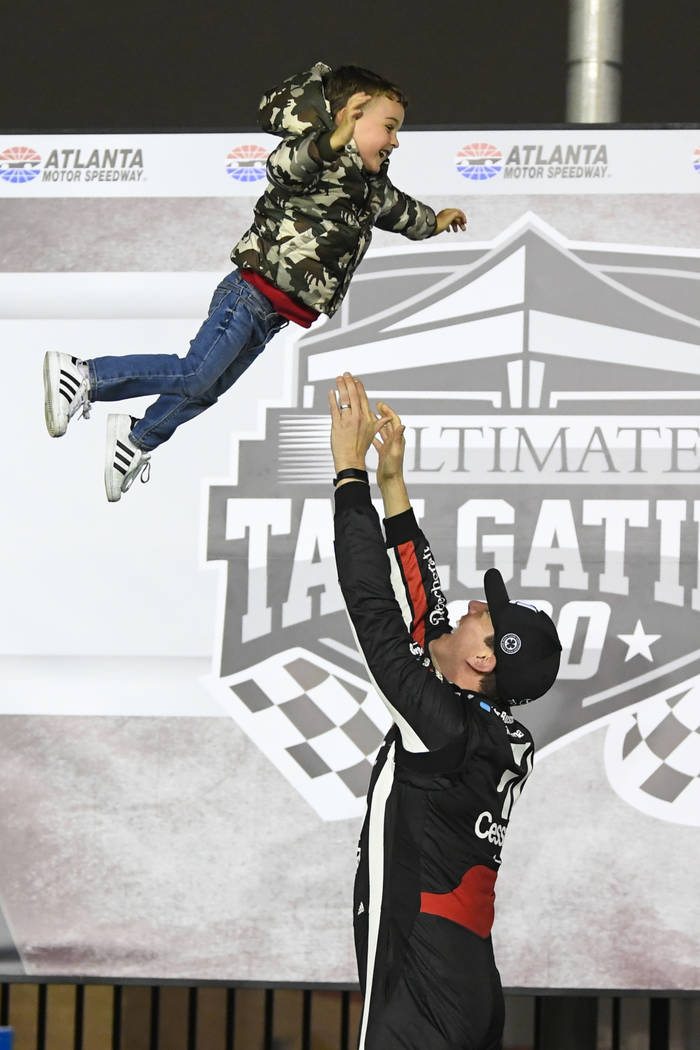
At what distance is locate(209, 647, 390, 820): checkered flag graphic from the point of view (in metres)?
A: 3.48

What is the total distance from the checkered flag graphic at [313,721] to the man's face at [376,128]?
4.86 ft

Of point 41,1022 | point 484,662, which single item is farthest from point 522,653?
point 41,1022

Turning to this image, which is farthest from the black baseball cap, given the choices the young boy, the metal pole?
the metal pole

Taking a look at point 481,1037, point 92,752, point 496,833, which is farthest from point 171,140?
point 481,1037

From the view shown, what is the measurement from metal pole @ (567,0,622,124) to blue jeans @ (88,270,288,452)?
1462mm

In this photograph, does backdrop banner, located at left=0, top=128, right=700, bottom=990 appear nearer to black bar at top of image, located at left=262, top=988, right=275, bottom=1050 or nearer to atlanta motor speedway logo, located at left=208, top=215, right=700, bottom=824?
atlanta motor speedway logo, located at left=208, top=215, right=700, bottom=824

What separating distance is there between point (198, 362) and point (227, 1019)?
2.35 m

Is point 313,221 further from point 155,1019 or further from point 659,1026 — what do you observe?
point 659,1026

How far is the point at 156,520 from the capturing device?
3611 mm

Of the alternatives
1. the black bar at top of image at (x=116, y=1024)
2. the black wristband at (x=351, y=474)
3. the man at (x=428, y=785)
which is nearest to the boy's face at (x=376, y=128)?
the man at (x=428, y=785)

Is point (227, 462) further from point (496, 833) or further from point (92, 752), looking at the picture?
point (496, 833)

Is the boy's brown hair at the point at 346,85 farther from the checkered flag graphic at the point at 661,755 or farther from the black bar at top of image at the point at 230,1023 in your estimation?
the black bar at top of image at the point at 230,1023

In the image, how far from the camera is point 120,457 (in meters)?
3.10

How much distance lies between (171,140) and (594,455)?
1.55 metres
